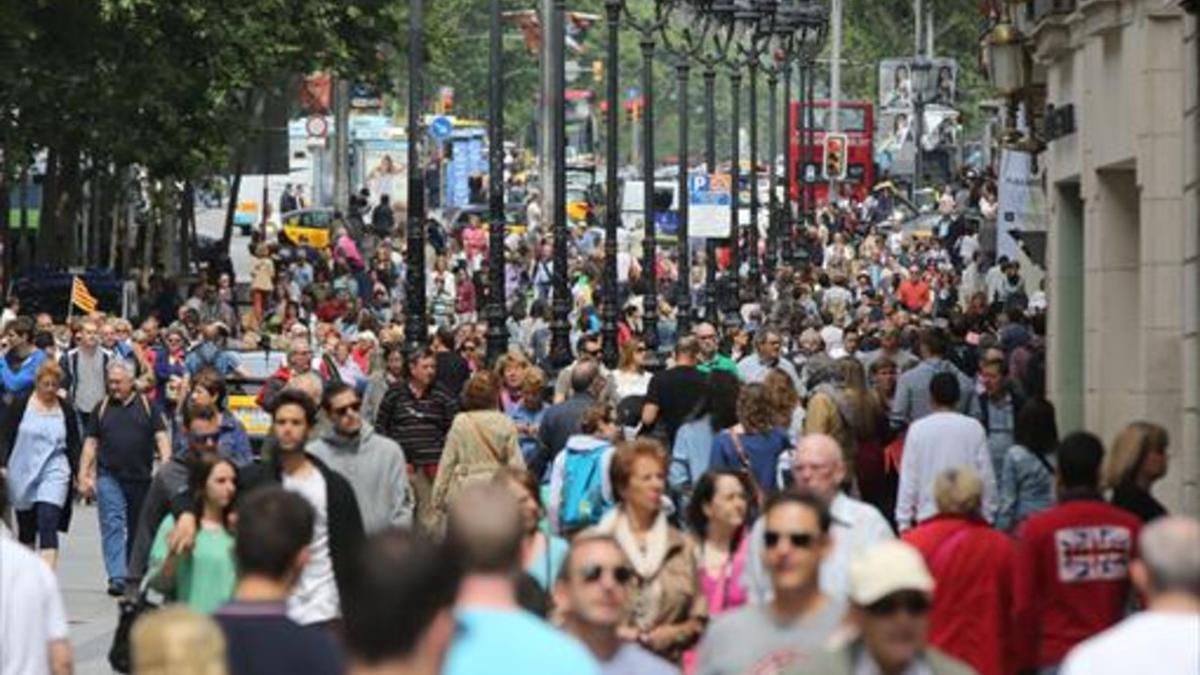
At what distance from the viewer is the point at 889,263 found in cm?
7325

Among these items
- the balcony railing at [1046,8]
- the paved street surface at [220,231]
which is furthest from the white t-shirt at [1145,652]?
the paved street surface at [220,231]

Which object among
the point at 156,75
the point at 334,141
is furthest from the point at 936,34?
the point at 156,75

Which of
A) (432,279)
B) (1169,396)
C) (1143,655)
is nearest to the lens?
(1143,655)

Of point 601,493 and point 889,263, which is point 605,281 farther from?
point 889,263

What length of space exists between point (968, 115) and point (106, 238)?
55.7m

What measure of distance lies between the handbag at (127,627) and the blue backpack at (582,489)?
3.25 metres

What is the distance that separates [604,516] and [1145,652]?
7.35 metres

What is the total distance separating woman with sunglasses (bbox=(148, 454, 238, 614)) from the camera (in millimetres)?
14695

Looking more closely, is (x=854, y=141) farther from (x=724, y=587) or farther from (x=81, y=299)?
→ (x=724, y=587)

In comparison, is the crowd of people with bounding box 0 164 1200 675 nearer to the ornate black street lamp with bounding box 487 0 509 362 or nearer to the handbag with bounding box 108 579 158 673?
the handbag with bounding box 108 579 158 673

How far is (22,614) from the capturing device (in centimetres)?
1218

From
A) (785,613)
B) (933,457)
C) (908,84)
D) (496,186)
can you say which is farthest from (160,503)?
(908,84)

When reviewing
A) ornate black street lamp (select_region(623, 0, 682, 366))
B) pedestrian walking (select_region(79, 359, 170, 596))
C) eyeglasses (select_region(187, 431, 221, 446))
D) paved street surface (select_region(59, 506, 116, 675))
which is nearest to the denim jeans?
pedestrian walking (select_region(79, 359, 170, 596))

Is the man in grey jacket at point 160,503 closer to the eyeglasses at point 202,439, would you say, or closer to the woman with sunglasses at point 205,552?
the eyeglasses at point 202,439
